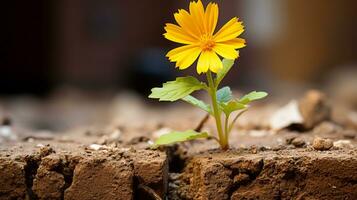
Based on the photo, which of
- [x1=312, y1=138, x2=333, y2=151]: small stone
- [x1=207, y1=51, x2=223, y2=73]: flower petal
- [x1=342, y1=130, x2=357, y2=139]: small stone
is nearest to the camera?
[x1=207, y1=51, x2=223, y2=73]: flower petal

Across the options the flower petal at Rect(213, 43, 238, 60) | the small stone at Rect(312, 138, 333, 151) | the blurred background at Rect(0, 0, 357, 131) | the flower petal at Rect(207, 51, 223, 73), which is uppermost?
the blurred background at Rect(0, 0, 357, 131)

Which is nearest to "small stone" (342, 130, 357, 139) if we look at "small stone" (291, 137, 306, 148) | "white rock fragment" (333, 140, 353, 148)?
"white rock fragment" (333, 140, 353, 148)

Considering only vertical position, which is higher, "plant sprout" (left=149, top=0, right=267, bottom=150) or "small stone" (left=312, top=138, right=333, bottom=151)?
"plant sprout" (left=149, top=0, right=267, bottom=150)

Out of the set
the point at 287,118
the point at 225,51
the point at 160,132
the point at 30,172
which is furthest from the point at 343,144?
the point at 30,172

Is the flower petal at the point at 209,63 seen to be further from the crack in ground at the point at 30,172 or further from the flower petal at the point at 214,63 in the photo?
the crack in ground at the point at 30,172

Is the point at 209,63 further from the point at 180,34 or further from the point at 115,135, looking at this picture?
the point at 115,135

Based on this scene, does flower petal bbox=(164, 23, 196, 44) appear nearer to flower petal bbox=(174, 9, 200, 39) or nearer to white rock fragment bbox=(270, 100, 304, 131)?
flower petal bbox=(174, 9, 200, 39)

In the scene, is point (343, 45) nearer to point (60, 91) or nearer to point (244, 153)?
point (60, 91)
